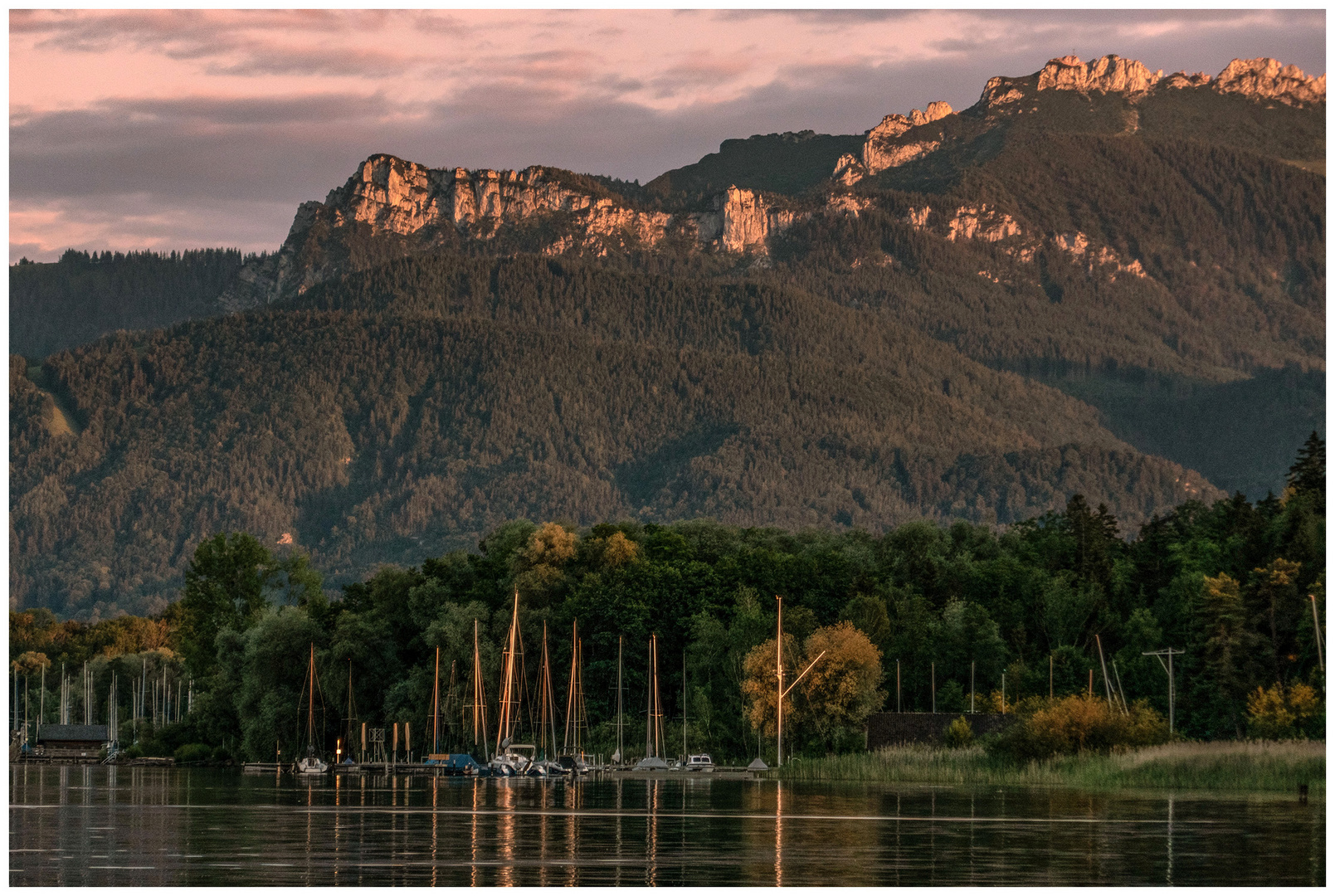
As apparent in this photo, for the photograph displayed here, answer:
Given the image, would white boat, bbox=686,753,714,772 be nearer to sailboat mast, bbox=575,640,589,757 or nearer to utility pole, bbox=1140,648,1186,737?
sailboat mast, bbox=575,640,589,757

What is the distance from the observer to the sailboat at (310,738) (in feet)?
431

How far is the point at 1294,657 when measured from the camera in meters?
111

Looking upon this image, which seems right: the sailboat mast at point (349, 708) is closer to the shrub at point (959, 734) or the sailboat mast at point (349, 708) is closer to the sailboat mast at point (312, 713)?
the sailboat mast at point (312, 713)

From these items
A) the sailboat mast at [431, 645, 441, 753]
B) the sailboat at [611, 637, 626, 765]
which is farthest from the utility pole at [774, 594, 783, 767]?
the sailboat mast at [431, 645, 441, 753]

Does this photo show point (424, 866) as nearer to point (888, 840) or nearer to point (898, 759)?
point (888, 840)

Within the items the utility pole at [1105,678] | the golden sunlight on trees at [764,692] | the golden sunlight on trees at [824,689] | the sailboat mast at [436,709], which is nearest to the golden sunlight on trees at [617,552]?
the sailboat mast at [436,709]

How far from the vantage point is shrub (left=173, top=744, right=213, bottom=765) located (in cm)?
16575

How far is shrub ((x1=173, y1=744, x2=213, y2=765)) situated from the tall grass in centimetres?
7496

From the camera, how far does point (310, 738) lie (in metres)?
142

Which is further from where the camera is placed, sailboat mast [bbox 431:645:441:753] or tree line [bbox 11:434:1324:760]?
sailboat mast [bbox 431:645:441:753]

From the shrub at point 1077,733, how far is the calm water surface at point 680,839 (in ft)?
23.4

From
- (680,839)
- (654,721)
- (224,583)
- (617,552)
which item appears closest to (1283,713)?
(654,721)

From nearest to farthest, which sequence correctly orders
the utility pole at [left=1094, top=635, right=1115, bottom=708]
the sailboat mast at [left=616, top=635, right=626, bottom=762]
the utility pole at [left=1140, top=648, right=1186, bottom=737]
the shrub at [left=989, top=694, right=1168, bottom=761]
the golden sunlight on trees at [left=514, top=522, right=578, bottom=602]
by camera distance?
the shrub at [left=989, top=694, right=1168, bottom=761], the utility pole at [left=1140, top=648, right=1186, bottom=737], the utility pole at [left=1094, top=635, right=1115, bottom=708], the sailboat mast at [left=616, top=635, right=626, bottom=762], the golden sunlight on trees at [left=514, top=522, right=578, bottom=602]

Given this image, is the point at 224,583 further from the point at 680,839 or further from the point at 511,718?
the point at 680,839
